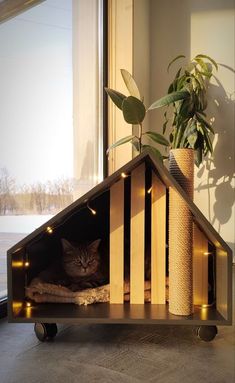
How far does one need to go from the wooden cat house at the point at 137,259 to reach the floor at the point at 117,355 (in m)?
0.07

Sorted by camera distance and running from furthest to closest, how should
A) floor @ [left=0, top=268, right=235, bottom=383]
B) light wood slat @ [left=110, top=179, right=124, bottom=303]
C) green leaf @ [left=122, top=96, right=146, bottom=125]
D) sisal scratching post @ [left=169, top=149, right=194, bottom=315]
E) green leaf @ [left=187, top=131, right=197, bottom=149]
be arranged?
green leaf @ [left=187, top=131, right=197, bottom=149], green leaf @ [left=122, top=96, right=146, bottom=125], light wood slat @ [left=110, top=179, right=124, bottom=303], sisal scratching post @ [left=169, top=149, right=194, bottom=315], floor @ [left=0, top=268, right=235, bottom=383]

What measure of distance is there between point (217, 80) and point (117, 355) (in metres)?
1.75

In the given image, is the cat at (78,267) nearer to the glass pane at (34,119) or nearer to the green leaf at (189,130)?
the glass pane at (34,119)

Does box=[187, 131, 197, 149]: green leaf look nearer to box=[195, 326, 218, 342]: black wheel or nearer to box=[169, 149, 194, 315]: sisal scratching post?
box=[169, 149, 194, 315]: sisal scratching post

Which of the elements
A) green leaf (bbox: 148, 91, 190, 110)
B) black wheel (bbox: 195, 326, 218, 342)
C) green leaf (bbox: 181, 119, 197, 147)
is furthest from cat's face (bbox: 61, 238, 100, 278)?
green leaf (bbox: 181, 119, 197, 147)

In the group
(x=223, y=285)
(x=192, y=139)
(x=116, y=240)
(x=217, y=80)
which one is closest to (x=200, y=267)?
(x=223, y=285)

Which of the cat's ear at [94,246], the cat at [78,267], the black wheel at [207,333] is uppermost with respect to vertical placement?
the cat's ear at [94,246]

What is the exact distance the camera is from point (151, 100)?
7.18 ft

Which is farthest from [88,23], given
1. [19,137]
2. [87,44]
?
[19,137]

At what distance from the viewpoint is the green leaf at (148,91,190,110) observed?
4.81ft

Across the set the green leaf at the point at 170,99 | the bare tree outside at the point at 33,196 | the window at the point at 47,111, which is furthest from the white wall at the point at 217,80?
the bare tree outside at the point at 33,196

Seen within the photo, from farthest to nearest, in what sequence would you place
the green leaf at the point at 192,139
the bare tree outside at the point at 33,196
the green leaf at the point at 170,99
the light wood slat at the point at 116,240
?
the green leaf at the point at 192,139 < the green leaf at the point at 170,99 < the bare tree outside at the point at 33,196 < the light wood slat at the point at 116,240

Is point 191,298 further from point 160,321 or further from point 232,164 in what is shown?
point 232,164

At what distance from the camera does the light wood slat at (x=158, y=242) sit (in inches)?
36.4
